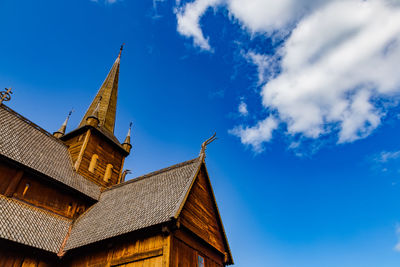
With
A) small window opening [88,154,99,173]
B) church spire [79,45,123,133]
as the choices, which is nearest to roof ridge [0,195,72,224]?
small window opening [88,154,99,173]

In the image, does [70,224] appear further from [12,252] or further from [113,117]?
[113,117]

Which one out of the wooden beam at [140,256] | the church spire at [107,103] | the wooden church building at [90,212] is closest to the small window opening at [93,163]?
the wooden church building at [90,212]

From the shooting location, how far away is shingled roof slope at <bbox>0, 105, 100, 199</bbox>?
44.9 ft

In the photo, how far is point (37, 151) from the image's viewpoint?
613 inches

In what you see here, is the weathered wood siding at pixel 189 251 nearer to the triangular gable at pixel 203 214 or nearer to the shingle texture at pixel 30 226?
the triangular gable at pixel 203 214

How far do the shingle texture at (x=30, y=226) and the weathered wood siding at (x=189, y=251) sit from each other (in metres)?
5.89

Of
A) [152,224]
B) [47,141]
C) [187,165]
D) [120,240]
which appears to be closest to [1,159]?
[47,141]

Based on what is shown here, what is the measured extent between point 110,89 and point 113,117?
12.5ft

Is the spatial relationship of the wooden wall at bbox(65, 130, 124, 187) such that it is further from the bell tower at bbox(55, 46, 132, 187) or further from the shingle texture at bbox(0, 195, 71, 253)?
the shingle texture at bbox(0, 195, 71, 253)

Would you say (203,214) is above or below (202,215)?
above

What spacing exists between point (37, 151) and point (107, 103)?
11.9 m

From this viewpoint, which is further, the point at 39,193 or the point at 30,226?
the point at 39,193

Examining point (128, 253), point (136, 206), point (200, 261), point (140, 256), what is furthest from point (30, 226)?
point (200, 261)

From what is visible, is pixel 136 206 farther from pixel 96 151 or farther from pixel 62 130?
pixel 62 130
